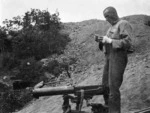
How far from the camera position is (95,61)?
647 inches

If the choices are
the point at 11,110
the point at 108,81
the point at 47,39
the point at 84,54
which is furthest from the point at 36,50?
the point at 108,81

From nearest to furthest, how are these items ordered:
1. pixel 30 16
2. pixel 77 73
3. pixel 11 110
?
pixel 11 110 < pixel 77 73 < pixel 30 16

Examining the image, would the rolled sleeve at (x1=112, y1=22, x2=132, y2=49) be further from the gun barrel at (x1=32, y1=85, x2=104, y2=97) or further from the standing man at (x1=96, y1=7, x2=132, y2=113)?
the gun barrel at (x1=32, y1=85, x2=104, y2=97)

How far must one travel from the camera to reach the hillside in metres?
10.1

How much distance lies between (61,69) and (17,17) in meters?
5.22

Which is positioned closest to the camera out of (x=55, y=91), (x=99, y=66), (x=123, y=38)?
(x=123, y=38)

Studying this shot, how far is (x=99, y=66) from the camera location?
49.8 feet

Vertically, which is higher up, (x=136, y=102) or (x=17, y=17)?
(x=17, y=17)

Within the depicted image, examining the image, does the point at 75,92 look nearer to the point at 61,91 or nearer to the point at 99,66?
the point at 61,91

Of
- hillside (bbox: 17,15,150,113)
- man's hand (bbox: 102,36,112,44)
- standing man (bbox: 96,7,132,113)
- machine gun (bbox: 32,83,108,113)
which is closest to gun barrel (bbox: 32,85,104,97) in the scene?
machine gun (bbox: 32,83,108,113)

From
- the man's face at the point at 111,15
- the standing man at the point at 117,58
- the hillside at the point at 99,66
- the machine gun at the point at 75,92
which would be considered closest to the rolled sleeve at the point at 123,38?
the standing man at the point at 117,58

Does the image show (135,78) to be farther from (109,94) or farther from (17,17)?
(17,17)

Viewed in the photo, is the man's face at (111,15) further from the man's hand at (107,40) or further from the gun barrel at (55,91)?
the gun barrel at (55,91)

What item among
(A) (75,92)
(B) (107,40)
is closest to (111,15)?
(B) (107,40)
